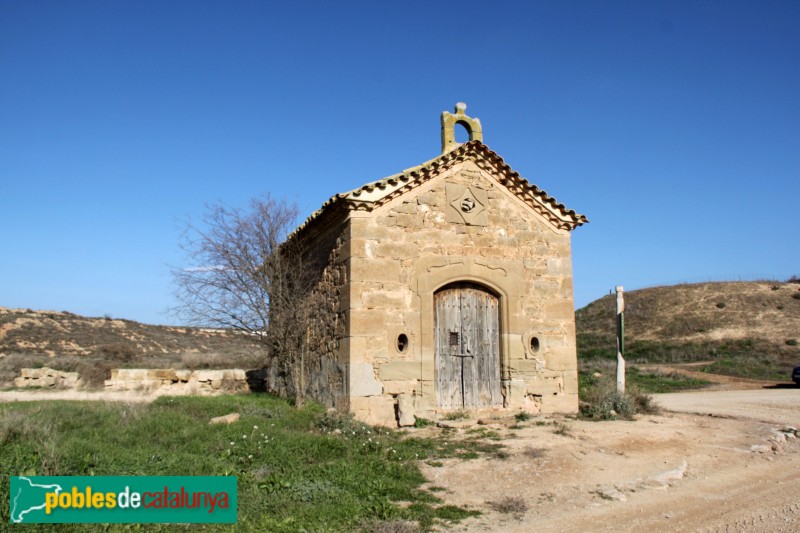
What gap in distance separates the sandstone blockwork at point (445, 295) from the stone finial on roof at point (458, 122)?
Answer: 0.99 m

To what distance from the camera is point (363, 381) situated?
10.2m

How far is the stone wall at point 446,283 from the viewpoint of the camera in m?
10.3

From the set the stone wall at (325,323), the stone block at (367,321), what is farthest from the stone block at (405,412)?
the stone block at (367,321)

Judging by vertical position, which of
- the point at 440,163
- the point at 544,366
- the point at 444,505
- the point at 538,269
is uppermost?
the point at 440,163

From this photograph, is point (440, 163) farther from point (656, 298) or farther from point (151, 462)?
point (656, 298)

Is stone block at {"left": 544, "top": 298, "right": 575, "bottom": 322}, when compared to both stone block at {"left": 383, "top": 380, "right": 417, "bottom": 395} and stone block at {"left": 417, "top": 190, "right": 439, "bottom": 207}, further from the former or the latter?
stone block at {"left": 383, "top": 380, "right": 417, "bottom": 395}

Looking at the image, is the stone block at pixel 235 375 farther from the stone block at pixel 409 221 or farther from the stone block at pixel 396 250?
the stone block at pixel 409 221

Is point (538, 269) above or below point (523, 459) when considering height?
above

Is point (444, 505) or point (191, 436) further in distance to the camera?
point (191, 436)

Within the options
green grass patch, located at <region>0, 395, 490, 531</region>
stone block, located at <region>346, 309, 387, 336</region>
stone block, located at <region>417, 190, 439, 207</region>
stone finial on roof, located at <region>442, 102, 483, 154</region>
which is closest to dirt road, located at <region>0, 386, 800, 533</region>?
green grass patch, located at <region>0, 395, 490, 531</region>

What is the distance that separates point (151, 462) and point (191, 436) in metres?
1.71

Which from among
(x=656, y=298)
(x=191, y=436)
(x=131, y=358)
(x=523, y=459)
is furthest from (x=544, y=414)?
(x=656, y=298)

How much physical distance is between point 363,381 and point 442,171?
4190 millimetres

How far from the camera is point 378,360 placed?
1032 cm
